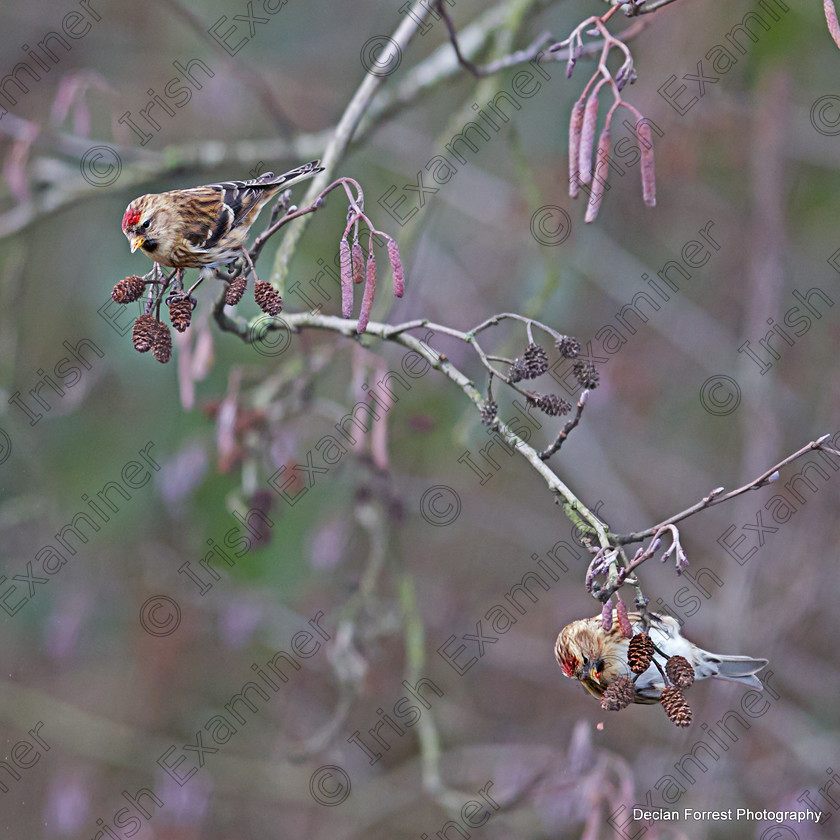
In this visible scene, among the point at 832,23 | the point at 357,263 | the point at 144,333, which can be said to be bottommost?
the point at 144,333

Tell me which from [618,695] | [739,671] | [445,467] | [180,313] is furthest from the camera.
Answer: [445,467]

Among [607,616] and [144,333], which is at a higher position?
[607,616]

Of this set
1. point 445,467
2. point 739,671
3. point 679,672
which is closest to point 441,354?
point 679,672

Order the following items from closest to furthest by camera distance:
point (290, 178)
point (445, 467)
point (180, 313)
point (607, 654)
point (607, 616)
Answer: point (607, 616) → point (180, 313) → point (607, 654) → point (290, 178) → point (445, 467)

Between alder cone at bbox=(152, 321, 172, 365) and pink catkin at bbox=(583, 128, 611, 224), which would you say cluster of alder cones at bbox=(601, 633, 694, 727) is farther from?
alder cone at bbox=(152, 321, 172, 365)

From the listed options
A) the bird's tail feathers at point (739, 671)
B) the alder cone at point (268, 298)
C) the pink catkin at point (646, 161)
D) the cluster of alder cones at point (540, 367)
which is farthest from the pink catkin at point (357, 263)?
the bird's tail feathers at point (739, 671)

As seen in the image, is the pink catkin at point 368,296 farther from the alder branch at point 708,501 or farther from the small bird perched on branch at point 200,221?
the alder branch at point 708,501

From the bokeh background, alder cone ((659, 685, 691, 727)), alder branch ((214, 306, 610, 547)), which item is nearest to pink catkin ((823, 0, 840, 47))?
alder branch ((214, 306, 610, 547))

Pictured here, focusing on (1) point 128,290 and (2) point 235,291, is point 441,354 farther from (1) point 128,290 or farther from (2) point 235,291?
(1) point 128,290
